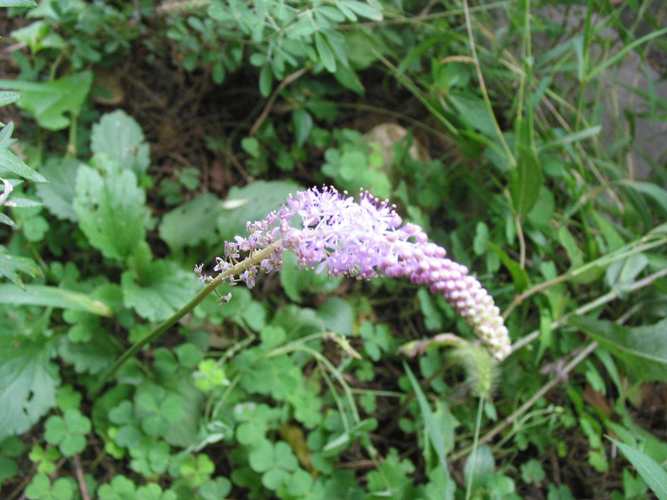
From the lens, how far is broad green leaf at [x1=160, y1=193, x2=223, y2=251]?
7.72ft

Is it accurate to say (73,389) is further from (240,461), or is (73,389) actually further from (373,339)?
(373,339)

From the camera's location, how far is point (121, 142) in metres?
2.40

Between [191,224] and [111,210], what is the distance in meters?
0.30

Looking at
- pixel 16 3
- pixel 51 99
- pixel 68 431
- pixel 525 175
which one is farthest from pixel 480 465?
pixel 51 99

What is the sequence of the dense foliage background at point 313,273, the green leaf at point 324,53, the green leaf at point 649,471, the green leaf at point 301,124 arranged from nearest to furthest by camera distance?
the green leaf at point 649,471 → the green leaf at point 324,53 → the dense foliage background at point 313,273 → the green leaf at point 301,124

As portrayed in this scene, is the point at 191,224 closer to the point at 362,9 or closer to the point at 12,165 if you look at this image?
the point at 362,9

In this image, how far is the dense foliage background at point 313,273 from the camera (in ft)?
6.65

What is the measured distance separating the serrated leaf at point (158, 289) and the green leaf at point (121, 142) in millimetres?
436

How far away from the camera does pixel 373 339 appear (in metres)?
2.37

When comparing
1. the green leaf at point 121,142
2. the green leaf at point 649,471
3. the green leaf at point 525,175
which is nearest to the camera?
the green leaf at point 649,471

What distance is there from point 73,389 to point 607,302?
1872mm

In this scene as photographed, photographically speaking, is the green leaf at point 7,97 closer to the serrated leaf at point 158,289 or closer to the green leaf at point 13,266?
the green leaf at point 13,266

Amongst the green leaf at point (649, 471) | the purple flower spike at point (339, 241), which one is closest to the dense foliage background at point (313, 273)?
the green leaf at point (649, 471)

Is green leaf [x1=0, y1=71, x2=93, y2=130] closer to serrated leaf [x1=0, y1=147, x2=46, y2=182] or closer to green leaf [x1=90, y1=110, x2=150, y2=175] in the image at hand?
green leaf [x1=90, y1=110, x2=150, y2=175]
